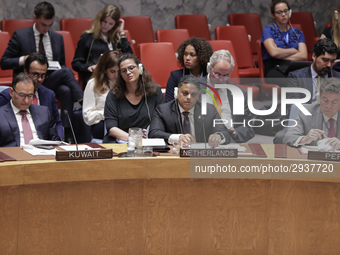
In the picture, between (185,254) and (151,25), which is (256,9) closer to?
(151,25)

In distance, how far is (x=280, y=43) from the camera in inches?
194

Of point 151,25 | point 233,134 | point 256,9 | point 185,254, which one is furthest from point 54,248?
point 256,9

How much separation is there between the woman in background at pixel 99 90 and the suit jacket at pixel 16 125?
0.50m

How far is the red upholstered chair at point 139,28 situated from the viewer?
18.2 feet

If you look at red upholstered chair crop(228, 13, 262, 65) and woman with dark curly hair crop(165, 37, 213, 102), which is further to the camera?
red upholstered chair crop(228, 13, 262, 65)

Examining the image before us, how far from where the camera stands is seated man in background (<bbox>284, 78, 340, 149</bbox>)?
2.58 m

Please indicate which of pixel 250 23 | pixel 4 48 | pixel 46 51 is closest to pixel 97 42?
pixel 46 51

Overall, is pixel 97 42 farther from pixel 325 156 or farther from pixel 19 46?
pixel 325 156

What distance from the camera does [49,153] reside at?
263 centimetres

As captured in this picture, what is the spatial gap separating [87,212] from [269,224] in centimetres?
83

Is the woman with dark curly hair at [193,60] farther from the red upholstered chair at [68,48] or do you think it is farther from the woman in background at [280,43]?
the red upholstered chair at [68,48]

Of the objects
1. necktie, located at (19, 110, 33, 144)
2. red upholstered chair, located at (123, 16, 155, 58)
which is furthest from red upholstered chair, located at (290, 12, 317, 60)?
necktie, located at (19, 110, 33, 144)

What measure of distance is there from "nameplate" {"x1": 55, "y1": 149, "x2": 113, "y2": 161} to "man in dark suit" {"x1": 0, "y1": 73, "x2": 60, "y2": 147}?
699mm

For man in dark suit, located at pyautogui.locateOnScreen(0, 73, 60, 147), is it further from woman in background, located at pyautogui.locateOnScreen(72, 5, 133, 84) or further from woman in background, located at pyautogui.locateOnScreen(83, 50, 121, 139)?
woman in background, located at pyautogui.locateOnScreen(72, 5, 133, 84)
